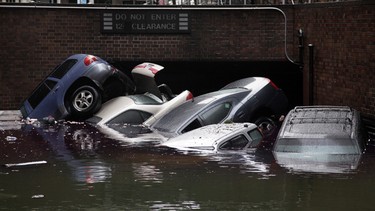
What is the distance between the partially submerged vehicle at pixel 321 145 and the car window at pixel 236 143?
1617 mm

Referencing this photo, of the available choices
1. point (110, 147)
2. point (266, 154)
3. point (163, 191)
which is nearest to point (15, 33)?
point (110, 147)

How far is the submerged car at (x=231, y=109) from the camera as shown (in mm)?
21778

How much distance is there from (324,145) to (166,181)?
Result: 316 centimetres

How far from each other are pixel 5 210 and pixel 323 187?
516cm

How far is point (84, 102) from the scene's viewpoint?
82.9 ft

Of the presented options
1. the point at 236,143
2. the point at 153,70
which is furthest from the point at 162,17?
the point at 236,143

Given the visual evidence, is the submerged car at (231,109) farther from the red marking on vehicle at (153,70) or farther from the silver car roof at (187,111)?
the red marking on vehicle at (153,70)

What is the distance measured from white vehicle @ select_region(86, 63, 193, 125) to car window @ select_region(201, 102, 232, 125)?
2215mm

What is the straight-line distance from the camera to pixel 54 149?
20062 mm

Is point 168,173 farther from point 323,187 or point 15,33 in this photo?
point 15,33

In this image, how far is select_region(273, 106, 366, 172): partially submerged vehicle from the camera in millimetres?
16781

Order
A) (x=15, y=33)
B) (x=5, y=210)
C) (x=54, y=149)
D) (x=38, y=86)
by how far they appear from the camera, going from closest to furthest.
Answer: (x=5, y=210)
(x=54, y=149)
(x=38, y=86)
(x=15, y=33)

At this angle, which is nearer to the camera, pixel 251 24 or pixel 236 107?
pixel 236 107

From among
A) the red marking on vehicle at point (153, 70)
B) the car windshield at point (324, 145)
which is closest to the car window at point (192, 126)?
the red marking on vehicle at point (153, 70)
